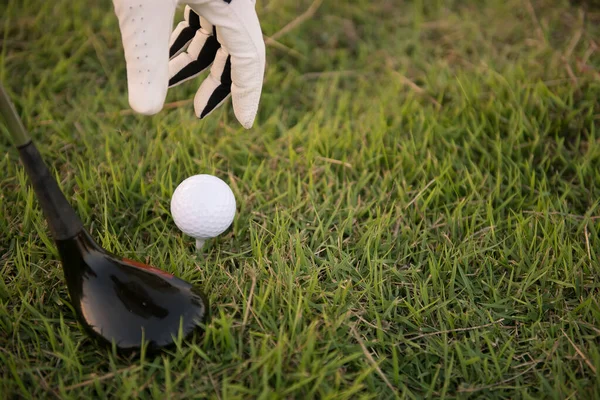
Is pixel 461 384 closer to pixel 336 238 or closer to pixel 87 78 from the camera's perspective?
pixel 336 238

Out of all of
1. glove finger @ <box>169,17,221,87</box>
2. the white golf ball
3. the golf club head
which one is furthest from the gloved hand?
the golf club head

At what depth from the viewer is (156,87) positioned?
1.63m

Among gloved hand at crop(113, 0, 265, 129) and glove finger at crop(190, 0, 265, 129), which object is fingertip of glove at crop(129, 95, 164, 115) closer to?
gloved hand at crop(113, 0, 265, 129)

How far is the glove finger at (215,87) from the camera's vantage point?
1.96 meters

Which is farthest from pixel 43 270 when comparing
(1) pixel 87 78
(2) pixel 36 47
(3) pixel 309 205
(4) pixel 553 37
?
(4) pixel 553 37

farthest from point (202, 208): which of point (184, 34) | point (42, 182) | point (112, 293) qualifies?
point (184, 34)

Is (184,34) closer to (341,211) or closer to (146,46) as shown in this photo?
(146,46)

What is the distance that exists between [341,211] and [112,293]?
1.02 metres

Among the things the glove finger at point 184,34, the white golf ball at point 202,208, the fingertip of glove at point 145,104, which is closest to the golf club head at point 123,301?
the white golf ball at point 202,208

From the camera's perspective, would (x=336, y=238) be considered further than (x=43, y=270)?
Yes

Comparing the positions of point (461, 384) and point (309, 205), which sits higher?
point (309, 205)

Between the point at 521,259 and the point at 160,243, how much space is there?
58.0 inches

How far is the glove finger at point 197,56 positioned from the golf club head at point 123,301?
714 millimetres

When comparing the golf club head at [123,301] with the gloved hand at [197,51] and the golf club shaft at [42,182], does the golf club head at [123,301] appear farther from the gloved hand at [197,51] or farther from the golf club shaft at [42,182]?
the gloved hand at [197,51]
